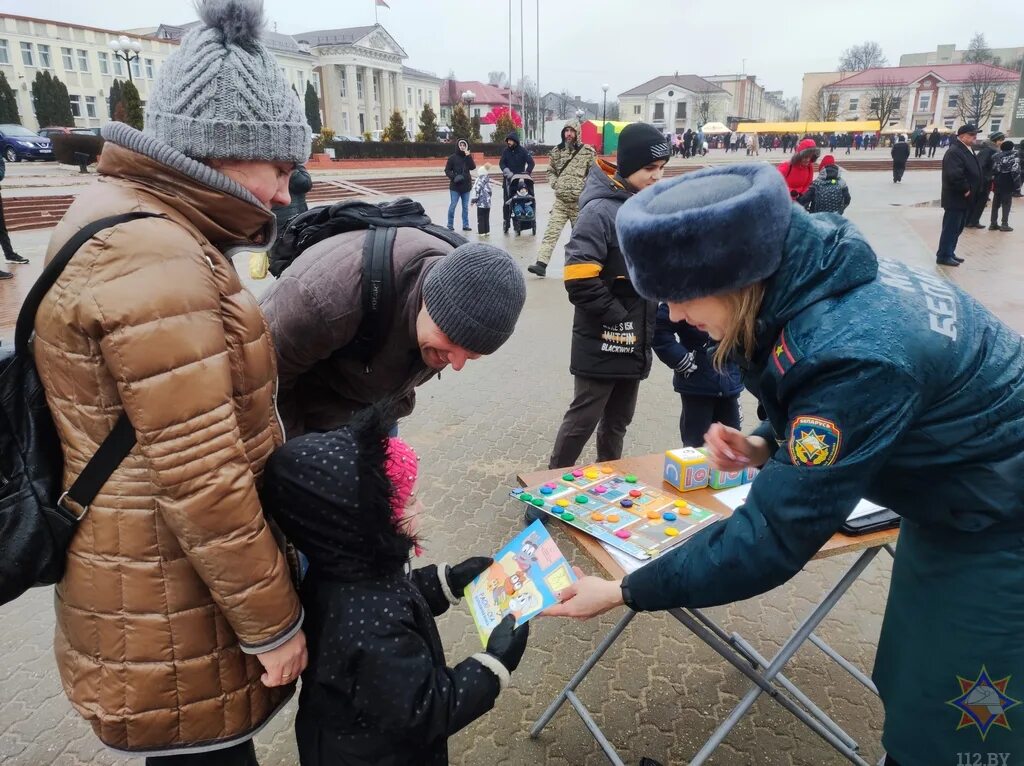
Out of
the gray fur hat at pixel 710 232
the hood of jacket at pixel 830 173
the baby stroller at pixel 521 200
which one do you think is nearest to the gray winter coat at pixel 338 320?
the gray fur hat at pixel 710 232

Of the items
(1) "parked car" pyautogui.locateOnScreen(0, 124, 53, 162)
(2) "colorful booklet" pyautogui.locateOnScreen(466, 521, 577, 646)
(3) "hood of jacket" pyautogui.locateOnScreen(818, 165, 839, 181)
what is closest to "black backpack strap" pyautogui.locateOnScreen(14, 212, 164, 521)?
(2) "colorful booklet" pyautogui.locateOnScreen(466, 521, 577, 646)

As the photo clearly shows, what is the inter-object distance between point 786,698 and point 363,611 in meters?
A: 1.46

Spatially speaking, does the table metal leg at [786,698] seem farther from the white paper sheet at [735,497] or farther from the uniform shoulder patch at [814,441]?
the uniform shoulder patch at [814,441]

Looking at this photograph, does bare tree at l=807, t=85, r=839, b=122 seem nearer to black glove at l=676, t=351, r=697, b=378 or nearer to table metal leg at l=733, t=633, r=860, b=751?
black glove at l=676, t=351, r=697, b=378

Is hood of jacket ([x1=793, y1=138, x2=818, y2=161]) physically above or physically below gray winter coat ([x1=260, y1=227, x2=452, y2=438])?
above

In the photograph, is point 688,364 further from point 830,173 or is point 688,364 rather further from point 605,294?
point 830,173

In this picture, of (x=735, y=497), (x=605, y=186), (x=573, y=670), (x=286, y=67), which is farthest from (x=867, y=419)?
(x=286, y=67)

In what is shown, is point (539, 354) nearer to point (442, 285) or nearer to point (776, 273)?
point (442, 285)

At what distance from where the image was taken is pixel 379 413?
4.95 feet

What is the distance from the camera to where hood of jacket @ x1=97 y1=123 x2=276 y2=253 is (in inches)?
54.1

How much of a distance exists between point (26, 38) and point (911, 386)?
205 ft

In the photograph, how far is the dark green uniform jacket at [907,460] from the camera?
46.9 inches

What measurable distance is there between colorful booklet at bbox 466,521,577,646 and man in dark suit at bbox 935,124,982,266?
34.9 feet

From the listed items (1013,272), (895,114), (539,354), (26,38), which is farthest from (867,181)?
(895,114)
